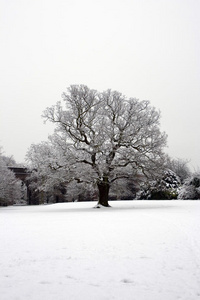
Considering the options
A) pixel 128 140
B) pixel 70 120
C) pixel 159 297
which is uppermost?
pixel 70 120

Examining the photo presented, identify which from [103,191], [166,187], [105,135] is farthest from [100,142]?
[166,187]

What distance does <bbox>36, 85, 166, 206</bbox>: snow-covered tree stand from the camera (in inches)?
973

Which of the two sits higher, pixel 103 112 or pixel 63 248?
pixel 103 112

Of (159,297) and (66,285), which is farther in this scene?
(66,285)

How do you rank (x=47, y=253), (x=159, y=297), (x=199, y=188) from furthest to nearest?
(x=199, y=188) → (x=47, y=253) → (x=159, y=297)

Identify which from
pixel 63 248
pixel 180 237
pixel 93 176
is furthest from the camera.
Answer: pixel 93 176

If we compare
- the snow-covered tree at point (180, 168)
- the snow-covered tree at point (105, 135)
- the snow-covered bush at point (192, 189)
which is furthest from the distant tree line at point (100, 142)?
the snow-covered tree at point (180, 168)

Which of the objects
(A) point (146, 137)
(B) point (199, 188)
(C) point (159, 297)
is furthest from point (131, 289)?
(B) point (199, 188)

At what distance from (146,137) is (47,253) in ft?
61.8

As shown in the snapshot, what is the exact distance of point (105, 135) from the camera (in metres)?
24.5

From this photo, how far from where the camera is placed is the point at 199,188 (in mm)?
36531

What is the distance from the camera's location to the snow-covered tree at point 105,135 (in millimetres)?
24719

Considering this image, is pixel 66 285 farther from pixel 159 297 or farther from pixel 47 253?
pixel 47 253

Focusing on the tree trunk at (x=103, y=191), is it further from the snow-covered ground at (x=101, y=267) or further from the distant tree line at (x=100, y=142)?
the snow-covered ground at (x=101, y=267)
